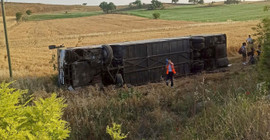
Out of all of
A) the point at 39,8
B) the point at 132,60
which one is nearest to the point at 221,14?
the point at 132,60

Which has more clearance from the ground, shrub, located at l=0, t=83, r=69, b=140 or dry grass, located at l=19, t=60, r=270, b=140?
shrub, located at l=0, t=83, r=69, b=140

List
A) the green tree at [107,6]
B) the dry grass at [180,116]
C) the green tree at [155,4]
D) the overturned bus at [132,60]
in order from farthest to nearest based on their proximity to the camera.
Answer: the green tree at [107,6], the green tree at [155,4], the overturned bus at [132,60], the dry grass at [180,116]

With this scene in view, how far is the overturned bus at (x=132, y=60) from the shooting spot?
13.7m

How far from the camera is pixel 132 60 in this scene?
1487 centimetres

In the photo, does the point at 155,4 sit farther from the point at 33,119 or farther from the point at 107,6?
the point at 33,119

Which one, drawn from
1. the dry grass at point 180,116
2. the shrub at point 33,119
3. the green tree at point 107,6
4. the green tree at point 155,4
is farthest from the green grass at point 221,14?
the shrub at point 33,119

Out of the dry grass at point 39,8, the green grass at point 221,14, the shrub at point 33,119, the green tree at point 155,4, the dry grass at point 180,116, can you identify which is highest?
the dry grass at point 39,8

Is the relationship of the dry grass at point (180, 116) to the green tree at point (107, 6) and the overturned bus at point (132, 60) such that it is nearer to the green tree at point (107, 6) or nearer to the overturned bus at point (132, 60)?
the overturned bus at point (132, 60)

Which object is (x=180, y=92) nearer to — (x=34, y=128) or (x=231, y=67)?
(x=34, y=128)

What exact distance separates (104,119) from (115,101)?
138 centimetres

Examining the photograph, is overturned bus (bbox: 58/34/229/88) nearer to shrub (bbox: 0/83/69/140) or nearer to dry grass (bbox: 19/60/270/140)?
dry grass (bbox: 19/60/270/140)

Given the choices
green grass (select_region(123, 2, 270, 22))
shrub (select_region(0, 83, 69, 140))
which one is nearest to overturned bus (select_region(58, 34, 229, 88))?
shrub (select_region(0, 83, 69, 140))

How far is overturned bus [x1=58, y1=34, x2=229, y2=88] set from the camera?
44.8ft

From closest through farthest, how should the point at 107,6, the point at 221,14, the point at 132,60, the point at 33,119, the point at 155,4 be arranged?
the point at 33,119, the point at 132,60, the point at 221,14, the point at 155,4, the point at 107,6
